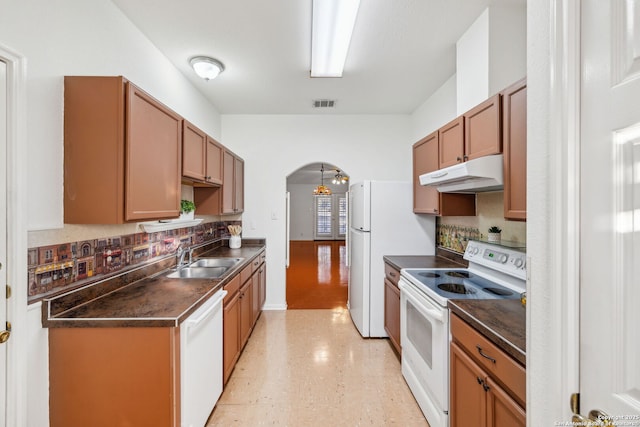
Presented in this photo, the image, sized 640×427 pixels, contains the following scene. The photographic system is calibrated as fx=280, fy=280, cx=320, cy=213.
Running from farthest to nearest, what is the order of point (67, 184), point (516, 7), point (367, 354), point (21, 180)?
point (367, 354) → point (516, 7) → point (67, 184) → point (21, 180)

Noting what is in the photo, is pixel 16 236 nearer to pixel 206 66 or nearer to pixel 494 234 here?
pixel 206 66

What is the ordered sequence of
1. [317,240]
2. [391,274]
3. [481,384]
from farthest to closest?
1. [317,240]
2. [391,274]
3. [481,384]

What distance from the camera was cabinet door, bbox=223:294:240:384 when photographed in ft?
6.91

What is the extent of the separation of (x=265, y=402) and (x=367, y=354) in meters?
1.09

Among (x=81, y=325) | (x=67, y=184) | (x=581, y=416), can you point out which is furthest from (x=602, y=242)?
(x=67, y=184)

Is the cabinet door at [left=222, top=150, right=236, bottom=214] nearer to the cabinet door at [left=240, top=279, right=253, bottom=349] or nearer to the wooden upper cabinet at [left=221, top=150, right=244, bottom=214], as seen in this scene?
the wooden upper cabinet at [left=221, top=150, right=244, bottom=214]

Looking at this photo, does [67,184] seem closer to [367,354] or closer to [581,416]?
[581,416]

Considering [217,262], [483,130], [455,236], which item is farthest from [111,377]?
[455,236]

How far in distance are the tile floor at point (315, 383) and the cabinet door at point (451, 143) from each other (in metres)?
1.85

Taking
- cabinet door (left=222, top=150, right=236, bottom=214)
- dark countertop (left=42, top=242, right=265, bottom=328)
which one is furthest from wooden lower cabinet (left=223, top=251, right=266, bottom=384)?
cabinet door (left=222, top=150, right=236, bottom=214)

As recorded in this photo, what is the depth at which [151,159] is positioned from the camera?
5.66ft

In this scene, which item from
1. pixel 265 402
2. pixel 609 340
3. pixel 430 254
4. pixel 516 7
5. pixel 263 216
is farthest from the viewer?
pixel 263 216

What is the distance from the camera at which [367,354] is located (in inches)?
107

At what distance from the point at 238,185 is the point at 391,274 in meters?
2.19
